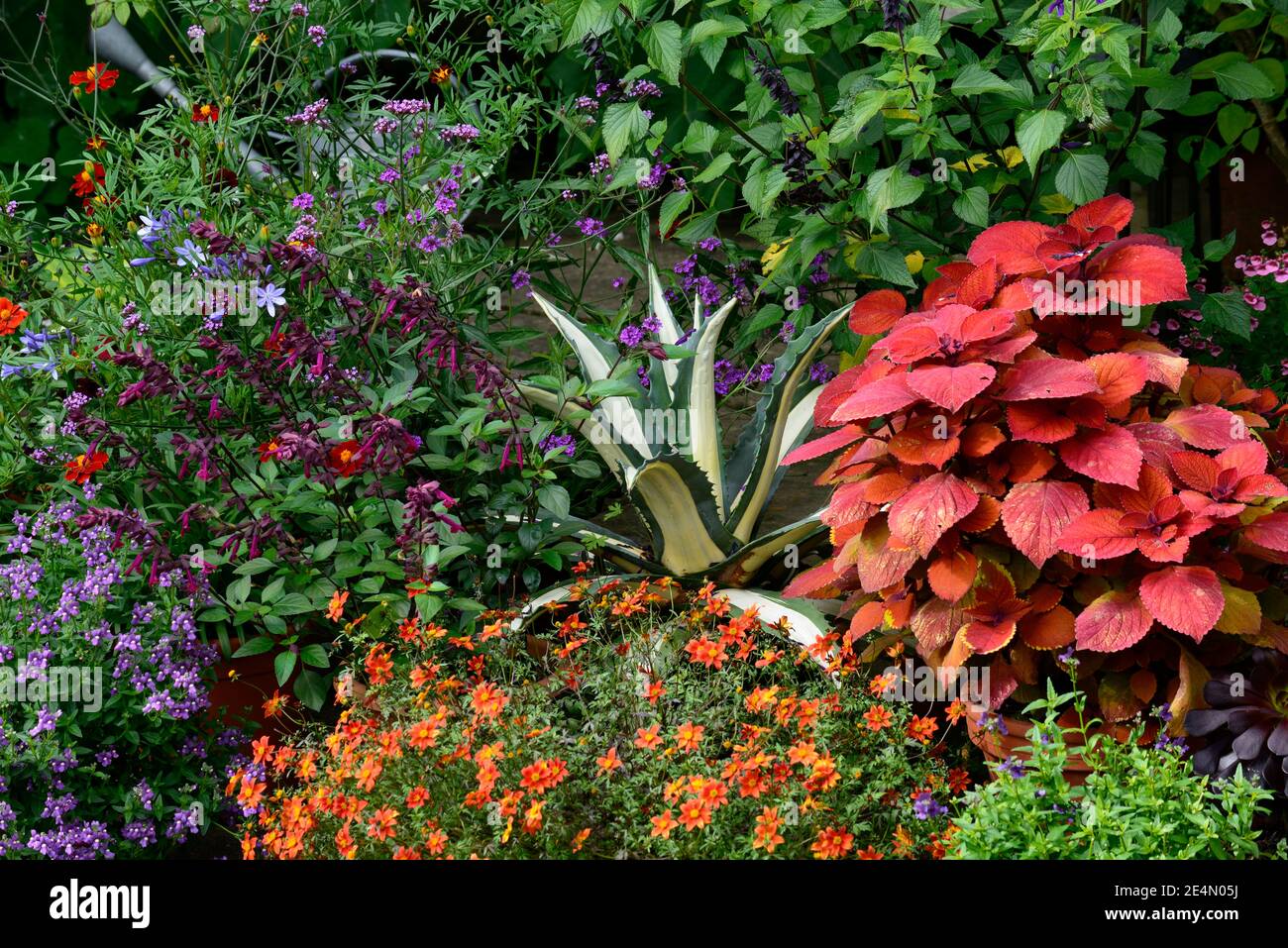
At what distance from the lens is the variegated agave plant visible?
2812mm

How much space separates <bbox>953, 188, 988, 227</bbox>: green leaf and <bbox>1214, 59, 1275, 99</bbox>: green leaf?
652mm

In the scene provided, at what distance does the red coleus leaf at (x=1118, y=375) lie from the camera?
7.69ft

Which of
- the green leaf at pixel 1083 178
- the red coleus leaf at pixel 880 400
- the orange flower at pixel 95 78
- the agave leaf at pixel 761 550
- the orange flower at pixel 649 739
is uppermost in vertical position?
the orange flower at pixel 95 78

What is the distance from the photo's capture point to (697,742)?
2.07 m

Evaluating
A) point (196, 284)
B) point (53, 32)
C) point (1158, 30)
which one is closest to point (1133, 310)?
point (1158, 30)

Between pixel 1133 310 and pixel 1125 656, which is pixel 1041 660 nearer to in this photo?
pixel 1125 656

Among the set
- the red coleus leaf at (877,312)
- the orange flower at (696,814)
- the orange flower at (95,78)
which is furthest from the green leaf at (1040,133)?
the orange flower at (95,78)

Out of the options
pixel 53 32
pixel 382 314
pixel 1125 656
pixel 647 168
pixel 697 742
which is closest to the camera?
pixel 697 742

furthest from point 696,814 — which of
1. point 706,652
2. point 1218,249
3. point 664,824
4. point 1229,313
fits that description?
point 1218,249

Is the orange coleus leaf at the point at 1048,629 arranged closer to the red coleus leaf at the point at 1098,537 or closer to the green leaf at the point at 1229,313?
the red coleus leaf at the point at 1098,537

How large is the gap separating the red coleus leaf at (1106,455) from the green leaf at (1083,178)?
0.66 meters

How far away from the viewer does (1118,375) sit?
2.38 m

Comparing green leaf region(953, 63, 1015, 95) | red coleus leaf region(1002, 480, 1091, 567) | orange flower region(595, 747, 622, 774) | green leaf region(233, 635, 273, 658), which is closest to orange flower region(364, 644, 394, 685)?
green leaf region(233, 635, 273, 658)
